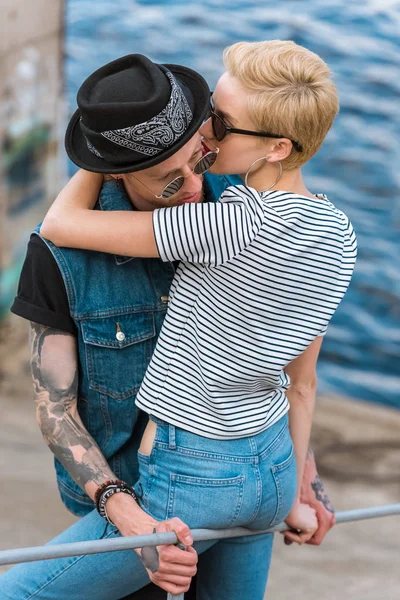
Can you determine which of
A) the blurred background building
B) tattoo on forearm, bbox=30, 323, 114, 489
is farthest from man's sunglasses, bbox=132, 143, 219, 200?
the blurred background building

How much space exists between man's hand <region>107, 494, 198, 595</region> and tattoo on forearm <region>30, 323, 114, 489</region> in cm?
13

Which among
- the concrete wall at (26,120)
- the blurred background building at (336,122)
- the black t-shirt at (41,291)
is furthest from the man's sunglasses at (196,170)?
the concrete wall at (26,120)

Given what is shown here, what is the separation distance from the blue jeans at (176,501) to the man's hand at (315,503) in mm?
252

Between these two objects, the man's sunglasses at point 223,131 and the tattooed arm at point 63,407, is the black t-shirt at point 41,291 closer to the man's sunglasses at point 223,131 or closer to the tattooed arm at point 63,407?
the tattooed arm at point 63,407

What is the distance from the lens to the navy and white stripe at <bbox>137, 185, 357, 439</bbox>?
141cm

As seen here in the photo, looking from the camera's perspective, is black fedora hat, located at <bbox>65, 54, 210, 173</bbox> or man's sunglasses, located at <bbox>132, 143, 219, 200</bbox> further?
man's sunglasses, located at <bbox>132, 143, 219, 200</bbox>

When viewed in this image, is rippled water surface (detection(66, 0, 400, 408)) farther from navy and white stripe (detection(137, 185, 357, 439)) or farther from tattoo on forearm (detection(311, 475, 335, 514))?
navy and white stripe (detection(137, 185, 357, 439))

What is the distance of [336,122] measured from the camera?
550 cm

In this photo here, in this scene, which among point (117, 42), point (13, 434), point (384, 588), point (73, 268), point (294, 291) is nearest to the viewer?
point (294, 291)

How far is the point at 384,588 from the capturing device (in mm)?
4148

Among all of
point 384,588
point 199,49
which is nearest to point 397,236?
point 199,49

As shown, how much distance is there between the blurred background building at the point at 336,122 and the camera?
211 inches

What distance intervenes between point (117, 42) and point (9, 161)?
3.79 feet

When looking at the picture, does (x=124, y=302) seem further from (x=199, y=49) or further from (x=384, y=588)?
(x=199, y=49)
